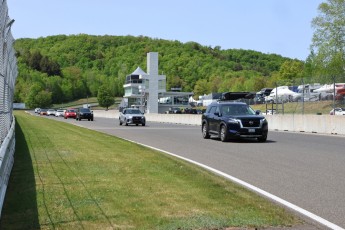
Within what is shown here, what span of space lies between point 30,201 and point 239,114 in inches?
617

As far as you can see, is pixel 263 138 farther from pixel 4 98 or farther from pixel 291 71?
pixel 291 71

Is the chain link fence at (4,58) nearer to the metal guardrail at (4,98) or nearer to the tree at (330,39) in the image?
the metal guardrail at (4,98)

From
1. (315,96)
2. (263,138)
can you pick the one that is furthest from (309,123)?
(263,138)

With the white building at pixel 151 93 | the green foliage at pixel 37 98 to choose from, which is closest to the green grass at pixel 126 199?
the white building at pixel 151 93

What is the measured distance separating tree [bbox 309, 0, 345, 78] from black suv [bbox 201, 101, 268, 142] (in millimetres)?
54548

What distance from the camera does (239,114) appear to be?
22203mm

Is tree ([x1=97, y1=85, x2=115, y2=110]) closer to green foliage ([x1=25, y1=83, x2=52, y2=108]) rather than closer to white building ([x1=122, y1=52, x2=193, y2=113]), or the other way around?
green foliage ([x1=25, y1=83, x2=52, y2=108])

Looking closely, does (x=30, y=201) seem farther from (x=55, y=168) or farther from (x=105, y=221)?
(x=55, y=168)

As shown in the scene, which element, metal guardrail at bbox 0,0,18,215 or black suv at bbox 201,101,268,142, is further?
black suv at bbox 201,101,268,142

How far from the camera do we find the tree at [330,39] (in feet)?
243

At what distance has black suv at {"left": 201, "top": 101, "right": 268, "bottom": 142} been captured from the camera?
21.1 meters

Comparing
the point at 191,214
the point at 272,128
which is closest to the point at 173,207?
the point at 191,214

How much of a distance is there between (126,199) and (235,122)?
13954 mm

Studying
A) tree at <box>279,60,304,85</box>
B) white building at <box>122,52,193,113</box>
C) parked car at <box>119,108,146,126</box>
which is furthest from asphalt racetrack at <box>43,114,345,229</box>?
tree at <box>279,60,304,85</box>
